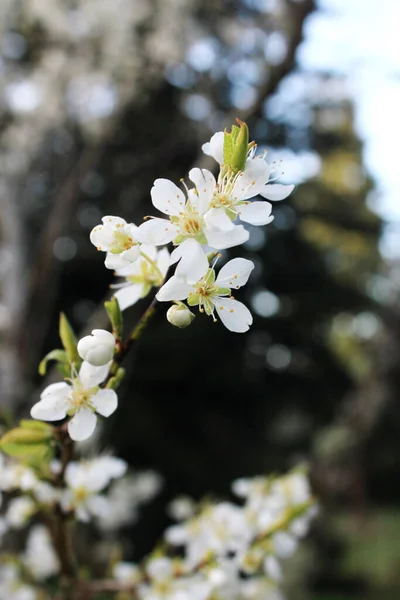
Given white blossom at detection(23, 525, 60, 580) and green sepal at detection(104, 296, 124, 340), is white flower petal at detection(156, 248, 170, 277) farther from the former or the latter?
white blossom at detection(23, 525, 60, 580)

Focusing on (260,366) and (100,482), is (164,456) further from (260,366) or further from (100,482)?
(100,482)

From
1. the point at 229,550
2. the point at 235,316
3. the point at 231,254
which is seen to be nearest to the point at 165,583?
the point at 229,550

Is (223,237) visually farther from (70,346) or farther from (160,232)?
(70,346)

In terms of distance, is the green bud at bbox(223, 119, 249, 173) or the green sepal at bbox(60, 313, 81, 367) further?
the green sepal at bbox(60, 313, 81, 367)

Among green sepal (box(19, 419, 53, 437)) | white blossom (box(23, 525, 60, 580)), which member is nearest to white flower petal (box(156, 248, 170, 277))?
green sepal (box(19, 419, 53, 437))

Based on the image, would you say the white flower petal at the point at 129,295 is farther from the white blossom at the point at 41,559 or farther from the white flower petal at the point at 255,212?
the white blossom at the point at 41,559

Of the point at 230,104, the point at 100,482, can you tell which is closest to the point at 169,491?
the point at 230,104
